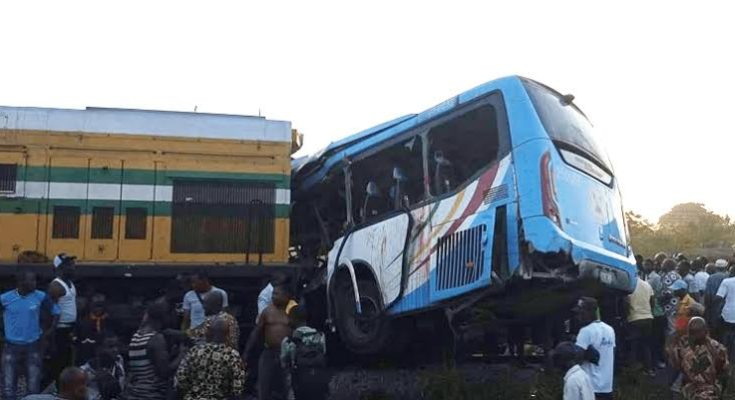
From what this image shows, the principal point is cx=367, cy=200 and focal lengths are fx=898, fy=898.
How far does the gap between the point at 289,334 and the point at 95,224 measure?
468 cm

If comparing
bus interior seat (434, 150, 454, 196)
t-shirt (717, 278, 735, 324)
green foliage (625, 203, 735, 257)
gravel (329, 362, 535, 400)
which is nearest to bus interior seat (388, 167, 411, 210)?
bus interior seat (434, 150, 454, 196)

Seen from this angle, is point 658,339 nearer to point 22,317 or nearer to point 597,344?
point 597,344

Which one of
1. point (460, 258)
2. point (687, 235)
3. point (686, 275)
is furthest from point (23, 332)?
point (687, 235)

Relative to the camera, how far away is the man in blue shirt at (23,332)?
9555 millimetres

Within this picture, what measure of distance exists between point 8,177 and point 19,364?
3263mm

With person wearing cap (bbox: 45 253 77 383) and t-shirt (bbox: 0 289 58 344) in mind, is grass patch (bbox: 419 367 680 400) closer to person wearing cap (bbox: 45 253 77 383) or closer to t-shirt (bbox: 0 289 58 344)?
person wearing cap (bbox: 45 253 77 383)

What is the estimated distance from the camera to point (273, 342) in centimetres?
872

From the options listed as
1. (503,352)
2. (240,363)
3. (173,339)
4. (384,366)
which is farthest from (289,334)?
(503,352)

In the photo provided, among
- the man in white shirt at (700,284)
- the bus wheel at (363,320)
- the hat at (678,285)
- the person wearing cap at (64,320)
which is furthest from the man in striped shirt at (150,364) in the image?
the man in white shirt at (700,284)

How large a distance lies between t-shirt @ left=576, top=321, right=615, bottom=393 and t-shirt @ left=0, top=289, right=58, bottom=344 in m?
5.66

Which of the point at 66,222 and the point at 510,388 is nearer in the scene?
the point at 510,388

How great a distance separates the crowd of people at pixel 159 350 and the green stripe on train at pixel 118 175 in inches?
66.1

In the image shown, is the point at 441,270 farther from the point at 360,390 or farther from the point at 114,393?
the point at 114,393

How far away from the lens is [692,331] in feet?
Answer: 24.4
